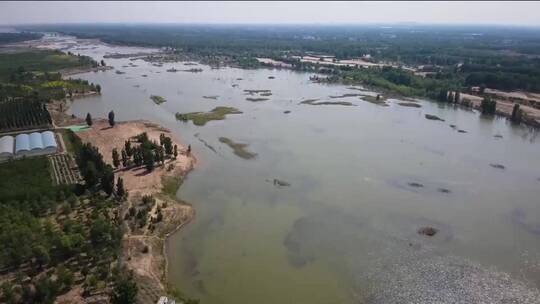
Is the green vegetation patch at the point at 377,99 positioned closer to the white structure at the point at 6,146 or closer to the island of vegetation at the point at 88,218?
the island of vegetation at the point at 88,218

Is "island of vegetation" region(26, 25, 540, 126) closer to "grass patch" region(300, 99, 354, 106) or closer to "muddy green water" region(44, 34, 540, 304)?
"muddy green water" region(44, 34, 540, 304)

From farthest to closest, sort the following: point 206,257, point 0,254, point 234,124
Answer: point 234,124, point 206,257, point 0,254

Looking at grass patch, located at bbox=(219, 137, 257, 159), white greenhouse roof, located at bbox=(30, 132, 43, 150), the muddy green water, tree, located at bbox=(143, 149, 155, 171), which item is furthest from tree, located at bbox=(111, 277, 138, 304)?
white greenhouse roof, located at bbox=(30, 132, 43, 150)

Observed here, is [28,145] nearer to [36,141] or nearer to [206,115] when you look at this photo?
[36,141]

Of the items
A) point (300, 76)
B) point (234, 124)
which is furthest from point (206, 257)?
point (300, 76)

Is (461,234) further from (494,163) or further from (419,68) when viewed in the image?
(419,68)

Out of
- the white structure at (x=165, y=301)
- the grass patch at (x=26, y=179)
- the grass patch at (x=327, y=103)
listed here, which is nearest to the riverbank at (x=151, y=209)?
the white structure at (x=165, y=301)
